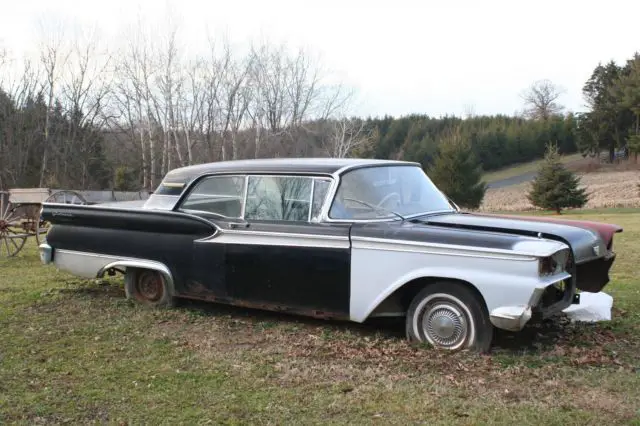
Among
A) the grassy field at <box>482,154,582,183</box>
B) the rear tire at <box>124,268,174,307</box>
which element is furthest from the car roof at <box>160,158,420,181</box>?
the grassy field at <box>482,154,582,183</box>

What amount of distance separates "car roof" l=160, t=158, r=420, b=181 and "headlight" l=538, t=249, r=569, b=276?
1849 millimetres

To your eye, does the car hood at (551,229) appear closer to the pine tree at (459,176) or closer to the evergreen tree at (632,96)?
the pine tree at (459,176)

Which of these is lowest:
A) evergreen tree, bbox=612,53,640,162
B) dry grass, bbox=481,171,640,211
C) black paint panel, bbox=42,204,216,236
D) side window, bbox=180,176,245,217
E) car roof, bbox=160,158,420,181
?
dry grass, bbox=481,171,640,211

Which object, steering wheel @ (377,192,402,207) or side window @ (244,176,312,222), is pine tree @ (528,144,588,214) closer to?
steering wheel @ (377,192,402,207)

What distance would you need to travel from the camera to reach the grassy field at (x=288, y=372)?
357cm

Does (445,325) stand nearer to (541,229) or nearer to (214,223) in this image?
(541,229)

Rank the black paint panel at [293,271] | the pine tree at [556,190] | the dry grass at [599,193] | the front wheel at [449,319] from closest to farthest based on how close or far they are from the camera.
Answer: the front wheel at [449,319], the black paint panel at [293,271], the pine tree at [556,190], the dry grass at [599,193]

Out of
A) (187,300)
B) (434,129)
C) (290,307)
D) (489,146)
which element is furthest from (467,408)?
(434,129)

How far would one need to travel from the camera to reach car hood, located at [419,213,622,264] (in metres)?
4.84

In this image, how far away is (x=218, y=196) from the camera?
19.7 feet

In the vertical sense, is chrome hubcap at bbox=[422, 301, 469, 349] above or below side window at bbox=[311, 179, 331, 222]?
below

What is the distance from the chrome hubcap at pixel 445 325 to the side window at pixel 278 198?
1.36 meters

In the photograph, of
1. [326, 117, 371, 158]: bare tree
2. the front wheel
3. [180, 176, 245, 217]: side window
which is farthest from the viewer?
[326, 117, 371, 158]: bare tree

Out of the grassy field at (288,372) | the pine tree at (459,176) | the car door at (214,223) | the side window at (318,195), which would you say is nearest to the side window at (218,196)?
the car door at (214,223)
